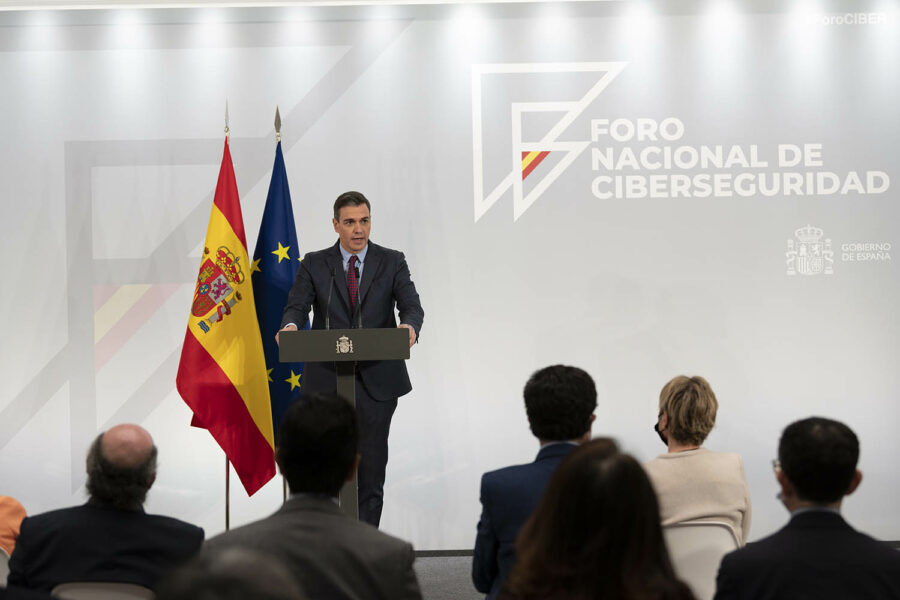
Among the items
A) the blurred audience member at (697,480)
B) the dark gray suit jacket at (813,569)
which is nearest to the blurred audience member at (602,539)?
the dark gray suit jacket at (813,569)

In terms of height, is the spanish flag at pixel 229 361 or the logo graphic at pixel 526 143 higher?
the logo graphic at pixel 526 143

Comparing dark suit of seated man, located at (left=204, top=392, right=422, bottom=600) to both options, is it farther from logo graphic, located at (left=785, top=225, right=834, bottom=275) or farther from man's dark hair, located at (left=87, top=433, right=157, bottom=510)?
logo graphic, located at (left=785, top=225, right=834, bottom=275)

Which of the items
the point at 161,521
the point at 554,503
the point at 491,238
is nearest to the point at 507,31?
the point at 491,238

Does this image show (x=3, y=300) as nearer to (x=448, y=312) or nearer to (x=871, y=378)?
(x=448, y=312)

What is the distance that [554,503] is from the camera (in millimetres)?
1578

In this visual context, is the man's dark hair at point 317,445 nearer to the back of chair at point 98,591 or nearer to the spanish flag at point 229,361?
the back of chair at point 98,591

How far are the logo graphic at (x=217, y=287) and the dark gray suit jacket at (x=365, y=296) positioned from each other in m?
0.66

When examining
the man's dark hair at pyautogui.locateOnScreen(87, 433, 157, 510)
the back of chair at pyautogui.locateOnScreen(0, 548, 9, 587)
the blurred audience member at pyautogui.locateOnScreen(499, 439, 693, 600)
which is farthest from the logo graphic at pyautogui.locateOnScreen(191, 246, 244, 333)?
the blurred audience member at pyautogui.locateOnScreen(499, 439, 693, 600)

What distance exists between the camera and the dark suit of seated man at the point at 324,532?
1850mm

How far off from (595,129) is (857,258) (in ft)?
6.22

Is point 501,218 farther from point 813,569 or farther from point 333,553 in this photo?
point 333,553

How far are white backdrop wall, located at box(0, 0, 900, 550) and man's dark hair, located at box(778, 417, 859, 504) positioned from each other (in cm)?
396

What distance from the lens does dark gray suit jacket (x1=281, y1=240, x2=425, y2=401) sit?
4598mm

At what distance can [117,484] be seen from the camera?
2398 millimetres
